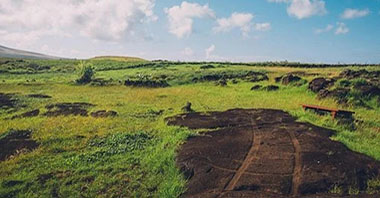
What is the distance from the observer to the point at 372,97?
23.6m

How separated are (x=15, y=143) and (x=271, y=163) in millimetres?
11604

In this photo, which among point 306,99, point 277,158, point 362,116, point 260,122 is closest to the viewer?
point 277,158

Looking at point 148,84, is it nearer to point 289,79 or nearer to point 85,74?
point 85,74

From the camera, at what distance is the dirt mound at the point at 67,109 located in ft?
75.6

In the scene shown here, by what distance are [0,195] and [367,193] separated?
35.5 feet

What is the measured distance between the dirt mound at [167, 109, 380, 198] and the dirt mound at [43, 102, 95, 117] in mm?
11159

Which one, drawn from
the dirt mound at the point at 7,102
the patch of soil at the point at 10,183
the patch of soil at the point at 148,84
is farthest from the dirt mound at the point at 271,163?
the patch of soil at the point at 148,84

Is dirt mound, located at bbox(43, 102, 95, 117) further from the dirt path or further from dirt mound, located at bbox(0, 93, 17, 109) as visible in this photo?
the dirt path

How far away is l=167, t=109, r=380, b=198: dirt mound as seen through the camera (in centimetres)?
993

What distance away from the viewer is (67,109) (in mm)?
24750

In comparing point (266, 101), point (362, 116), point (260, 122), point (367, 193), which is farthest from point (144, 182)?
point (266, 101)

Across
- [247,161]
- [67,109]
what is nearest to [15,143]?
[67,109]

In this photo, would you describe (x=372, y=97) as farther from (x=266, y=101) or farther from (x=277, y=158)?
(x=277, y=158)

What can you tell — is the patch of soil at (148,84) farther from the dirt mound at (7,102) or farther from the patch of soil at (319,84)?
the patch of soil at (319,84)
